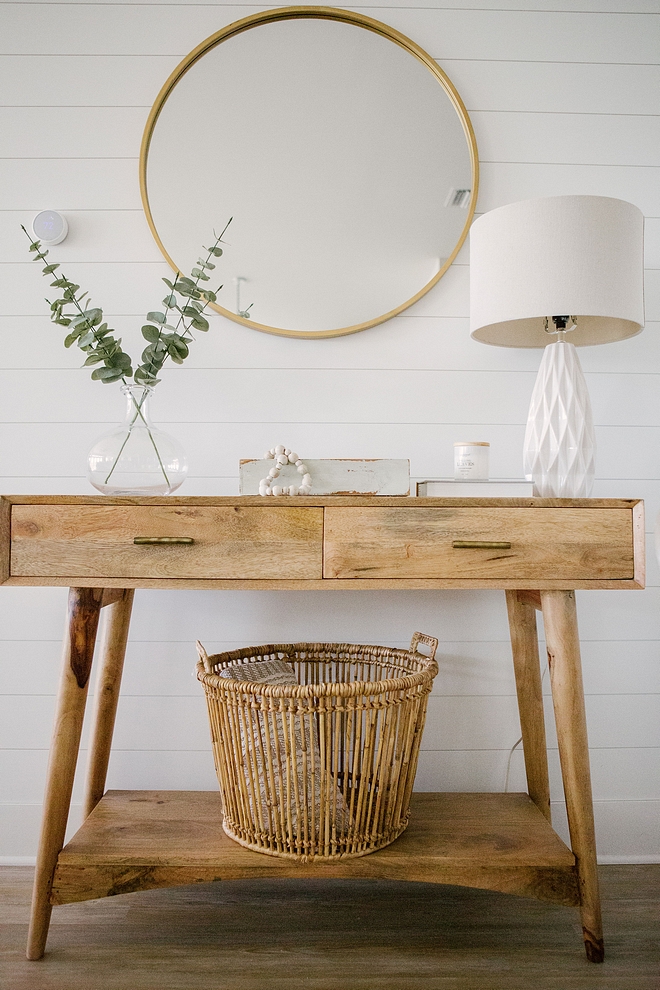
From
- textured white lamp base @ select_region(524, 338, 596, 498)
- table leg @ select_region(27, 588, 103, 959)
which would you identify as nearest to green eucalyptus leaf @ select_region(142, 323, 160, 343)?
table leg @ select_region(27, 588, 103, 959)

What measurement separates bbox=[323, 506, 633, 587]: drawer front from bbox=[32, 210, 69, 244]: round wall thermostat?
101 cm

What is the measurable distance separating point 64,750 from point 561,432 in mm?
1106

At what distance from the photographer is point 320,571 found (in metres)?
1.22

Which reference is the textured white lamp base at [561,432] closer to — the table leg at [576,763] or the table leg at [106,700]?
the table leg at [576,763]

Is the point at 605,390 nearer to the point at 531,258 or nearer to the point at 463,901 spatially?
the point at 531,258

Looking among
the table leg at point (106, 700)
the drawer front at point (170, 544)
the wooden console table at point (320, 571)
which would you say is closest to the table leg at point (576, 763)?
the wooden console table at point (320, 571)

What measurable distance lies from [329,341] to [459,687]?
0.90 m

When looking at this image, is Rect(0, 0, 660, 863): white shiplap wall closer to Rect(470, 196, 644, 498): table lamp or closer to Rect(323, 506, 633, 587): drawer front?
Rect(470, 196, 644, 498): table lamp

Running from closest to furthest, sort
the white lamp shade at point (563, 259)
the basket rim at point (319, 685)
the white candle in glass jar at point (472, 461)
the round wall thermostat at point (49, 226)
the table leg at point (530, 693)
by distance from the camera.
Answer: the basket rim at point (319, 685), the white lamp shade at point (563, 259), the white candle in glass jar at point (472, 461), the table leg at point (530, 693), the round wall thermostat at point (49, 226)

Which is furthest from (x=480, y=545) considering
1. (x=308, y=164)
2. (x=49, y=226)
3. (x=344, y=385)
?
(x=49, y=226)

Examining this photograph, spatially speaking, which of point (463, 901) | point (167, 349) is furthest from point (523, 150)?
point (463, 901)

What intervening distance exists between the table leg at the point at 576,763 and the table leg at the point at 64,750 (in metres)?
0.85

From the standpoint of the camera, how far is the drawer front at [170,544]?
1215mm

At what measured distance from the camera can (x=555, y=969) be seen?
4.08ft
